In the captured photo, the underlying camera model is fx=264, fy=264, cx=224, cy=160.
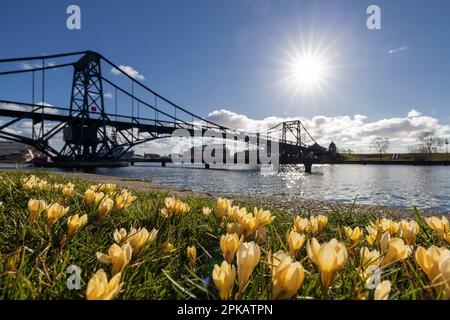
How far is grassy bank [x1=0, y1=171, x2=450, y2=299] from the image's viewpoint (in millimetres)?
700

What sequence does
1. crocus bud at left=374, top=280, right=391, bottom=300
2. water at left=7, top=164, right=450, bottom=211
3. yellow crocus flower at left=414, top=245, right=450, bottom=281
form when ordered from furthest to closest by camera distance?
water at left=7, top=164, right=450, bottom=211, yellow crocus flower at left=414, top=245, right=450, bottom=281, crocus bud at left=374, top=280, right=391, bottom=300

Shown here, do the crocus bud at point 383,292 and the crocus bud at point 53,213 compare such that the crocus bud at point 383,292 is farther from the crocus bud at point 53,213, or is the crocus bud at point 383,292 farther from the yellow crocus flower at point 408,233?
the crocus bud at point 53,213

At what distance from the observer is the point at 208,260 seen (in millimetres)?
1299

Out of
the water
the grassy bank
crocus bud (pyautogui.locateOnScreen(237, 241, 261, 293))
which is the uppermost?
crocus bud (pyautogui.locateOnScreen(237, 241, 261, 293))

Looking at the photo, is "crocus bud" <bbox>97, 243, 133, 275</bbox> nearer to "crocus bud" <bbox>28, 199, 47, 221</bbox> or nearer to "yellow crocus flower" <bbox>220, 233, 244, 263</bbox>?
"yellow crocus flower" <bbox>220, 233, 244, 263</bbox>

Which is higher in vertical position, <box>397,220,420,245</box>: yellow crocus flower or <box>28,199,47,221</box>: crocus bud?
<box>28,199,47,221</box>: crocus bud

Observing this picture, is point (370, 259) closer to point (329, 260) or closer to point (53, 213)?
point (329, 260)

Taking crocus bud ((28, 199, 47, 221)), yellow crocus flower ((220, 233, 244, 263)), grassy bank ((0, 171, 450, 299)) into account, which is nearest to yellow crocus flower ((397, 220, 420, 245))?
grassy bank ((0, 171, 450, 299))

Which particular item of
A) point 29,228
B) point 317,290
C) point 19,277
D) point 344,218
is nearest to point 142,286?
point 19,277

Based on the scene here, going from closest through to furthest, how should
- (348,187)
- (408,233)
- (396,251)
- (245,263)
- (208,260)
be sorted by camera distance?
1. (245,263)
2. (396,251)
3. (408,233)
4. (208,260)
5. (348,187)

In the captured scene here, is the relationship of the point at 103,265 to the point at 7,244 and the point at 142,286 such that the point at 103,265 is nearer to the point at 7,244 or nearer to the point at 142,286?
the point at 142,286

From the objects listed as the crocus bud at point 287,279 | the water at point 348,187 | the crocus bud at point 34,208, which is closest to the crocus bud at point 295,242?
the crocus bud at point 287,279

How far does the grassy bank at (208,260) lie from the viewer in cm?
70

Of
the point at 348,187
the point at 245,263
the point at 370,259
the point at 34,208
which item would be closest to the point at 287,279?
the point at 245,263
